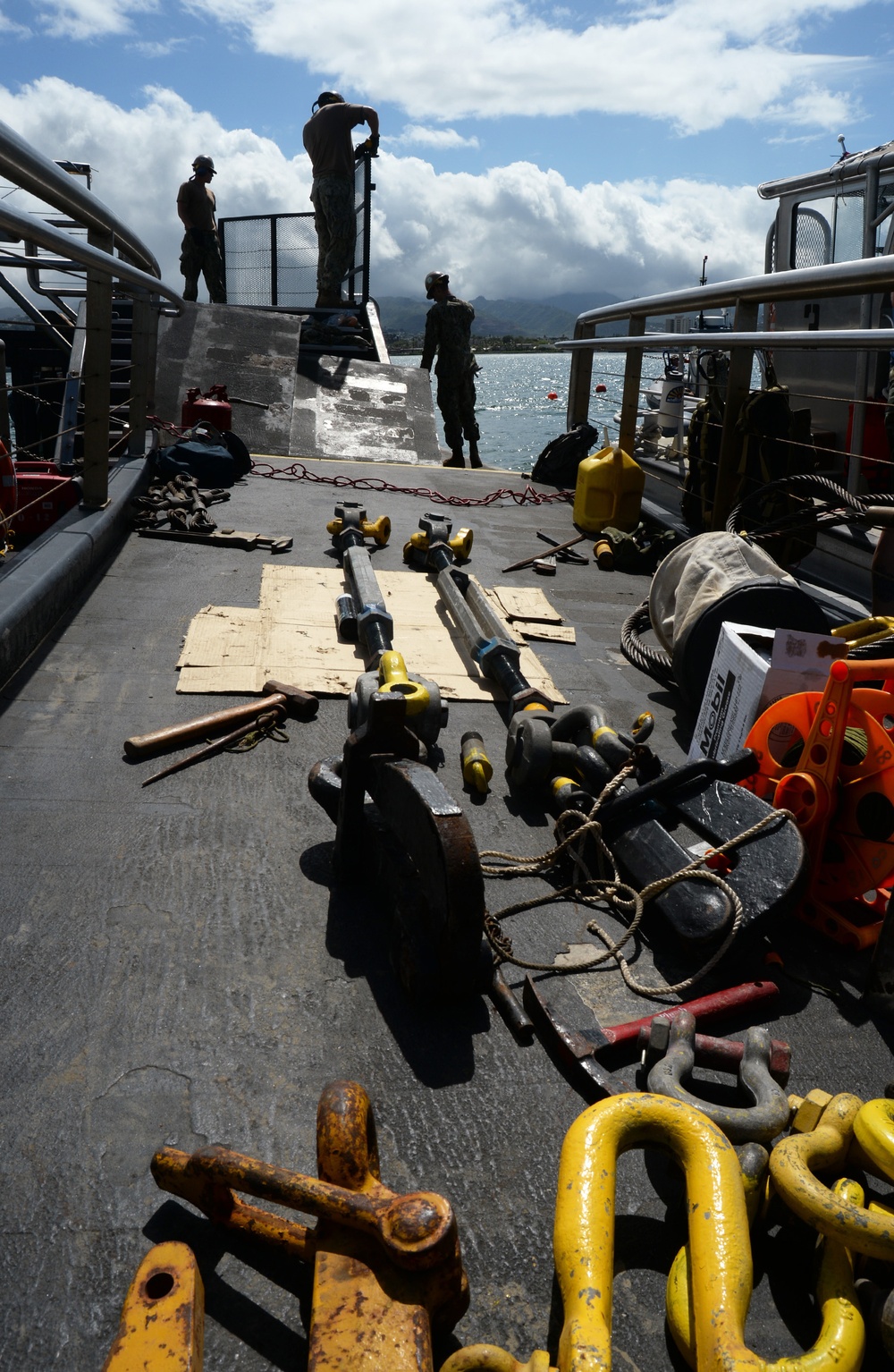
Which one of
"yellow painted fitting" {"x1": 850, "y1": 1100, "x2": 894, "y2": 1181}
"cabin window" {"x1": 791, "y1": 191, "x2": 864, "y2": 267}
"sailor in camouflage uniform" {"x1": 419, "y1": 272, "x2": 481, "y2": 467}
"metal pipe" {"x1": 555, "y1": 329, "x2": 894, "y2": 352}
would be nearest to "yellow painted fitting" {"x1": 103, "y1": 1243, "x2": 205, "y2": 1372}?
"yellow painted fitting" {"x1": 850, "y1": 1100, "x2": 894, "y2": 1181}

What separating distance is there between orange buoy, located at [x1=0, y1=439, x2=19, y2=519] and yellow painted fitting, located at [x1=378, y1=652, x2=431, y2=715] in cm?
362

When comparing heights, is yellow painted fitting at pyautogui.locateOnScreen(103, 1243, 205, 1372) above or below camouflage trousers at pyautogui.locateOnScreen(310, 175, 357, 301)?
below

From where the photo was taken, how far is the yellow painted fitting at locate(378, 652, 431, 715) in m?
2.93

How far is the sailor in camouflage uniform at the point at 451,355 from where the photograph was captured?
1141 cm

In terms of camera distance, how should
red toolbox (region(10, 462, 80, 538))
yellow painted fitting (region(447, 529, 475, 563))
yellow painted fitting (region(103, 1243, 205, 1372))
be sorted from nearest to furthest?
yellow painted fitting (region(103, 1243, 205, 1372)), yellow painted fitting (region(447, 529, 475, 563)), red toolbox (region(10, 462, 80, 538))

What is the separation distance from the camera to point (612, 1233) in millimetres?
1369

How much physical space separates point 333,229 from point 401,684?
12133 millimetres

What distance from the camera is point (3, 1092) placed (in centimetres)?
170

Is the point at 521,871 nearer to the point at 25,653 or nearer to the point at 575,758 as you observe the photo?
the point at 575,758

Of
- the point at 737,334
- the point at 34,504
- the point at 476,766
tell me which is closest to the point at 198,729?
the point at 476,766

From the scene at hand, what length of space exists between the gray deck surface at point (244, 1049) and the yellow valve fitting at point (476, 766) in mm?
Result: 93

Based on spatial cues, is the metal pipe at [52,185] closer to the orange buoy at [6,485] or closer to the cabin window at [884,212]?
the orange buoy at [6,485]

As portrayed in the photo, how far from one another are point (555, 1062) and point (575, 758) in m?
1.09

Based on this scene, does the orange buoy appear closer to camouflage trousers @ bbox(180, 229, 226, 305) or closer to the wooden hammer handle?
the wooden hammer handle
